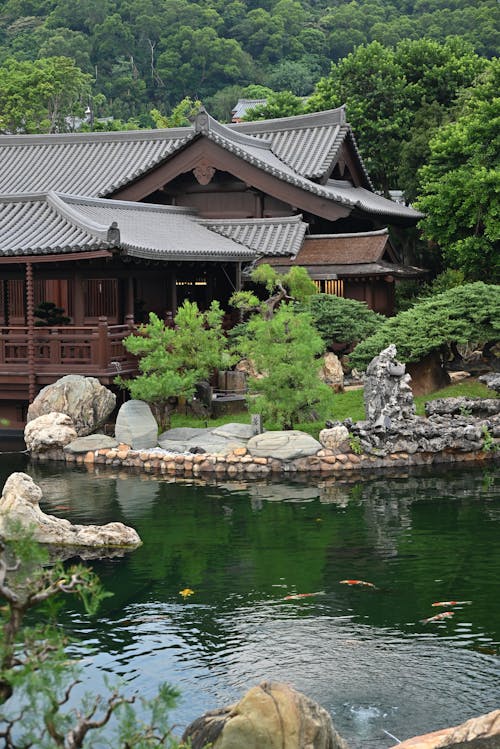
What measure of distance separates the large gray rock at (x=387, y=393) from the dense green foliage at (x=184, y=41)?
7640 cm

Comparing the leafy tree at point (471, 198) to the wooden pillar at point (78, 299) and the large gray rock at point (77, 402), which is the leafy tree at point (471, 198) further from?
the large gray rock at point (77, 402)

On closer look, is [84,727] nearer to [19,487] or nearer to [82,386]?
[19,487]

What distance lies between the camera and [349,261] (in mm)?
31328

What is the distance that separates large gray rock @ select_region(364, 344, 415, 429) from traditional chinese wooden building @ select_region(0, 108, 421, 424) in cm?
597

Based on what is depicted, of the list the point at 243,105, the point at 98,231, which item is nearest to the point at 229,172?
the point at 98,231

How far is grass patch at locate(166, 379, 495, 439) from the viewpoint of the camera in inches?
938

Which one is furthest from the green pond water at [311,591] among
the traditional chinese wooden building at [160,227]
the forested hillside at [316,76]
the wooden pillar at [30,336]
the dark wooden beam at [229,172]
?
the forested hillside at [316,76]

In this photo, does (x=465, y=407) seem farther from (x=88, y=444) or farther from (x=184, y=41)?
(x=184, y=41)

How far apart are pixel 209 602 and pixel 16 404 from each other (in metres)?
13.1

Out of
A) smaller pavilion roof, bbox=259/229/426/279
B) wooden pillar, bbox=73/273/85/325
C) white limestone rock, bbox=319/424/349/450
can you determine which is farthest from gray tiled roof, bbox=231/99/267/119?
white limestone rock, bbox=319/424/349/450

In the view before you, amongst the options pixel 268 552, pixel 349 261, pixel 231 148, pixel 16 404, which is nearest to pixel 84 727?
pixel 268 552

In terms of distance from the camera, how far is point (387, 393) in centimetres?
2225

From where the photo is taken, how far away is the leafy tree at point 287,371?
22.5m

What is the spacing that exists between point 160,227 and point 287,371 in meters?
9.50
